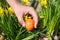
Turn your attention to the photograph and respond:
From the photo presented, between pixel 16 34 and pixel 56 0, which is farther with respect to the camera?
pixel 56 0

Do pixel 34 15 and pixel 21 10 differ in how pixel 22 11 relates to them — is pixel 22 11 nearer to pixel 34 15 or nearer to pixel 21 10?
pixel 21 10

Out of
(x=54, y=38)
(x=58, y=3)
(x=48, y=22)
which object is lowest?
(x=54, y=38)

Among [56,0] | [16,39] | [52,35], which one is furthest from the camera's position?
[56,0]

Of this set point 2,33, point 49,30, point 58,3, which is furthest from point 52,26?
point 2,33

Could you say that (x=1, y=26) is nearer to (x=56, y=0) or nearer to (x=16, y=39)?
(x=16, y=39)

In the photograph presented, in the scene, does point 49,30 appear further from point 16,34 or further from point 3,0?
point 3,0

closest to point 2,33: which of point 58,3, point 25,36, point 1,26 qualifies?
point 1,26

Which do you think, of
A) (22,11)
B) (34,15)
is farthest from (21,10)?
(34,15)

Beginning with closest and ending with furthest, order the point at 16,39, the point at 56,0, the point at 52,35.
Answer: the point at 16,39
the point at 52,35
the point at 56,0

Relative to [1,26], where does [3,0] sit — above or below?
above
